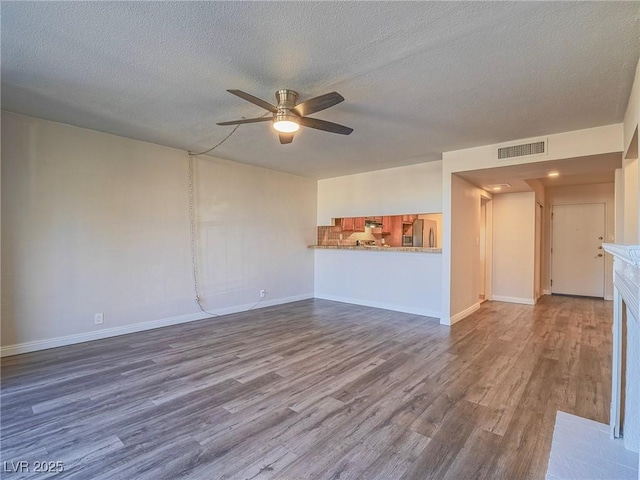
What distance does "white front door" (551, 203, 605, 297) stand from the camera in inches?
251

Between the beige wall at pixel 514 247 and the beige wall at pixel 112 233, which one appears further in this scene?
the beige wall at pixel 514 247

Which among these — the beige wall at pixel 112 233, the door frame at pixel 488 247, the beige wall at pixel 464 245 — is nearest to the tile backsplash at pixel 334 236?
the beige wall at pixel 112 233

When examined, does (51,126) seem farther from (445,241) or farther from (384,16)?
(445,241)

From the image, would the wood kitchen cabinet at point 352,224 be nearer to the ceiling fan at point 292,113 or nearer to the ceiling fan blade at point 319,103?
the ceiling fan at point 292,113

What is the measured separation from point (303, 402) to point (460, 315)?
10.7 ft

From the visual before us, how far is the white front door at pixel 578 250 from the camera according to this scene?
20.9 ft

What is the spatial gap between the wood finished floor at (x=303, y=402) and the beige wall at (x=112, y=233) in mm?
434

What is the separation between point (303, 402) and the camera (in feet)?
7.50

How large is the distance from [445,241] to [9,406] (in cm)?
462

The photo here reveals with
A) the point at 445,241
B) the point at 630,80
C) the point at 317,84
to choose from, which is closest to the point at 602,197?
the point at 445,241

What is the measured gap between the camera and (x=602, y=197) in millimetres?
6324

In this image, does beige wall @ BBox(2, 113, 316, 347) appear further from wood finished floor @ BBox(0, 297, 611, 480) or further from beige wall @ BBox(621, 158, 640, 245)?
beige wall @ BBox(621, 158, 640, 245)

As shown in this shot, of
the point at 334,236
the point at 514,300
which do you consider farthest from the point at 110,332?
the point at 514,300

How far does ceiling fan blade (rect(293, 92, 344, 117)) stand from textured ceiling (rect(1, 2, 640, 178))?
8.7 inches
